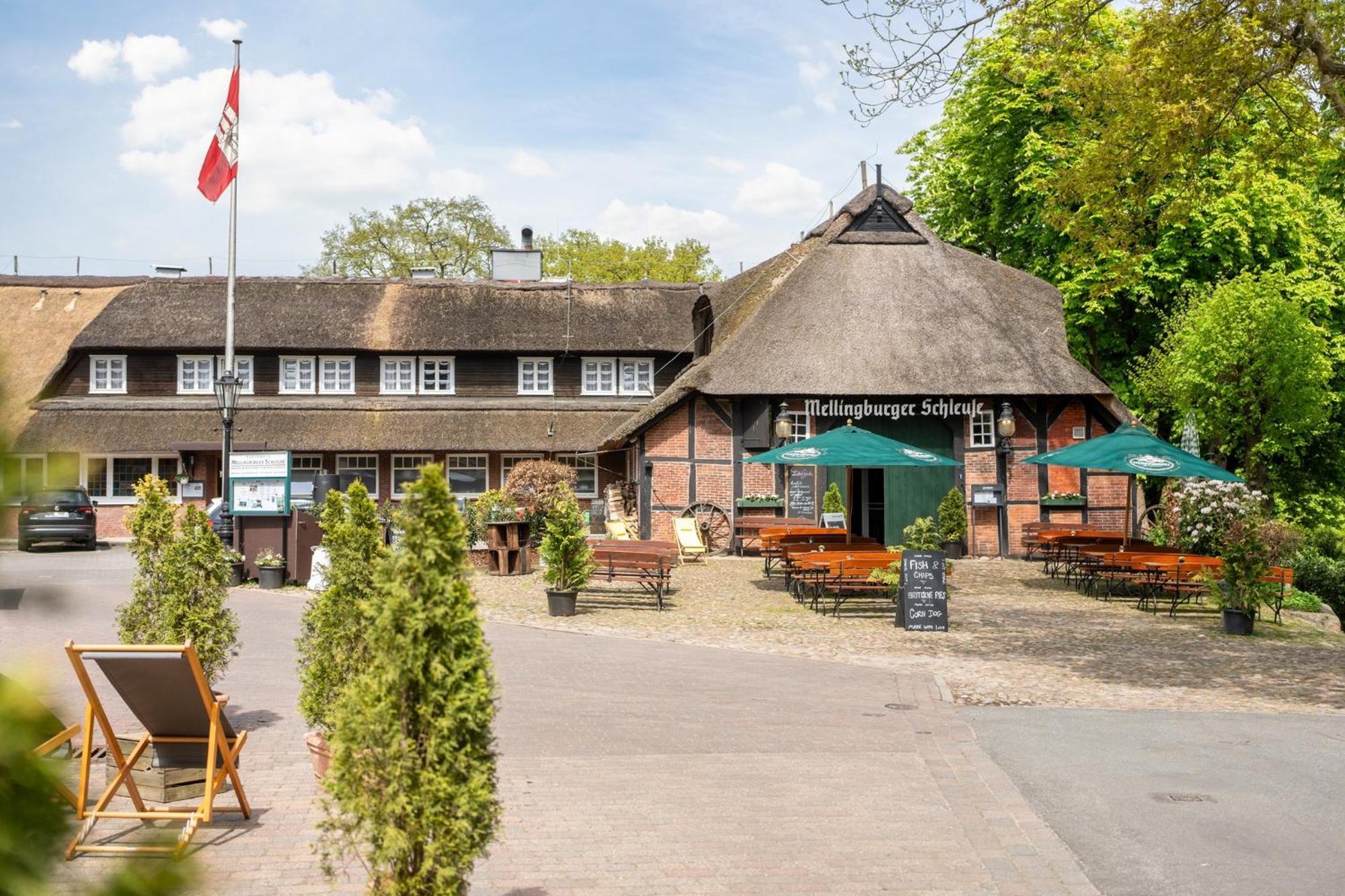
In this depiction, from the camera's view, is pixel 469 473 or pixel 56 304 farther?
pixel 56 304

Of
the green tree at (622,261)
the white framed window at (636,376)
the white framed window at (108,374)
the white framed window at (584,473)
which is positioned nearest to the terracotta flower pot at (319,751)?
the white framed window at (584,473)

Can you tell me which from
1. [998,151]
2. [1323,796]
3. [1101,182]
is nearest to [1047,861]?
[1323,796]

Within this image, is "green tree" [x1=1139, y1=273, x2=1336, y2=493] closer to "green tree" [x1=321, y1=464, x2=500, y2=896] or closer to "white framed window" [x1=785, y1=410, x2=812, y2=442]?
"white framed window" [x1=785, y1=410, x2=812, y2=442]

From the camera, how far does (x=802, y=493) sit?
2550 centimetres

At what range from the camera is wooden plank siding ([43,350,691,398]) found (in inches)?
1300

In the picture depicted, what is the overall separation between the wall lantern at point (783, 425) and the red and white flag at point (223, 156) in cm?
1221

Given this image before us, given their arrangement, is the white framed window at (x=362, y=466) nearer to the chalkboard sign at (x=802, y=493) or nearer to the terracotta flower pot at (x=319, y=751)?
the chalkboard sign at (x=802, y=493)

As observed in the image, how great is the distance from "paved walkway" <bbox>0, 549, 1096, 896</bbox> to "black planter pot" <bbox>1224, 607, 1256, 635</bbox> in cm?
597

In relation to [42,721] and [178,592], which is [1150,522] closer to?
[178,592]

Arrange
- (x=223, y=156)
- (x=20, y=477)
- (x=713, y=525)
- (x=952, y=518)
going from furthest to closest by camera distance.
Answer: (x=713, y=525), (x=952, y=518), (x=223, y=156), (x=20, y=477)

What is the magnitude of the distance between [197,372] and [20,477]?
35.0 metres

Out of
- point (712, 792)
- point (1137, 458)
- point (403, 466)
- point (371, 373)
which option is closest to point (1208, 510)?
point (1137, 458)

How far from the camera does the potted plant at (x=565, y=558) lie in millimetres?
16094

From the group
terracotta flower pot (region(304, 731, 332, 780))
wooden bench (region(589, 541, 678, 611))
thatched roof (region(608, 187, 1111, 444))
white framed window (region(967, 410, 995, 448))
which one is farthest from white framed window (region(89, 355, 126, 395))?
terracotta flower pot (region(304, 731, 332, 780))
